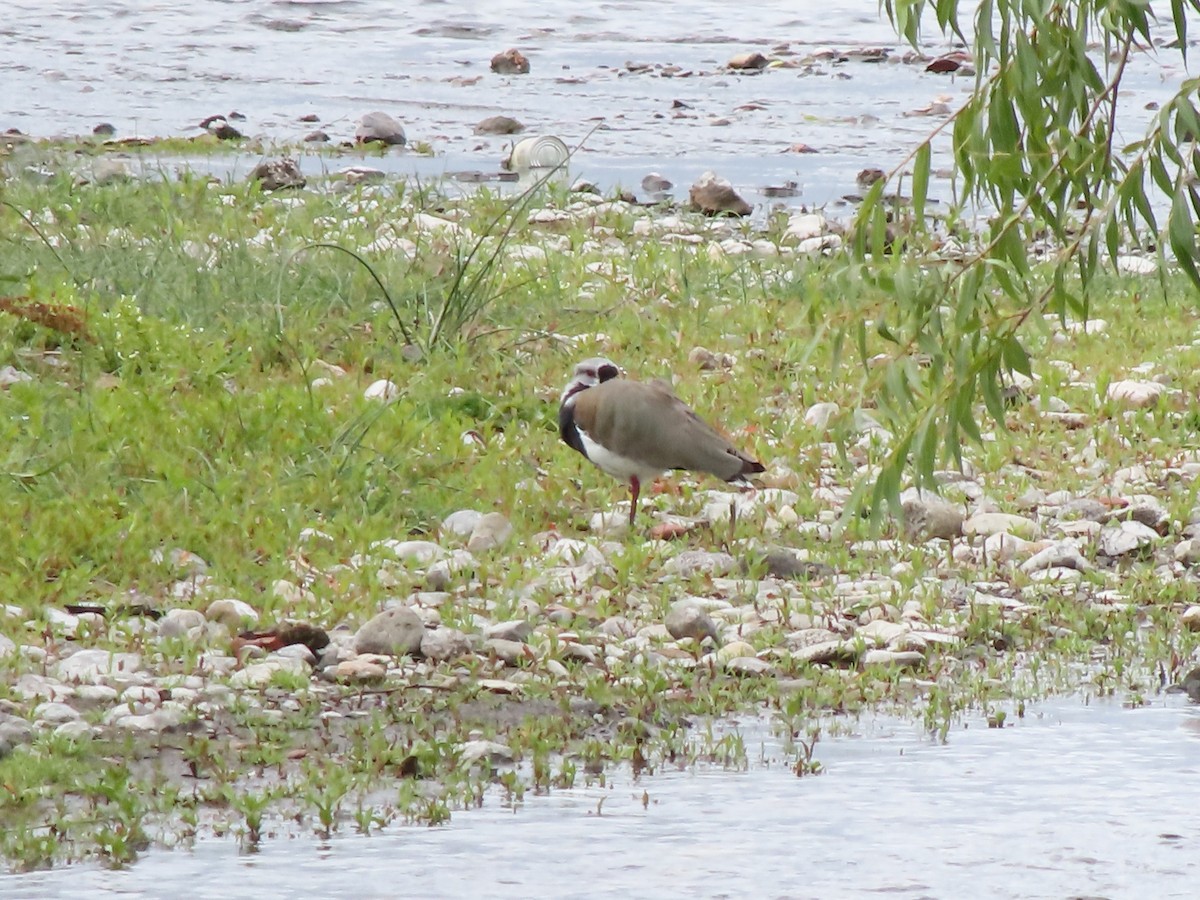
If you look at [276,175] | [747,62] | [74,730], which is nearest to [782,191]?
[276,175]

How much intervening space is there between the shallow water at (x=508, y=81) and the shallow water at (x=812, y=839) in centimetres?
1180

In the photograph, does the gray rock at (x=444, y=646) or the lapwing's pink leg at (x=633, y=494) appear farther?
the lapwing's pink leg at (x=633, y=494)

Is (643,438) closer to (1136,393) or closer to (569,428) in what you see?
(569,428)

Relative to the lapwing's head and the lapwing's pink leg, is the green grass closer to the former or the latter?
the lapwing's pink leg

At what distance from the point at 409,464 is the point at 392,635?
2.03 m

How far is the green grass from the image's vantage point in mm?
5930

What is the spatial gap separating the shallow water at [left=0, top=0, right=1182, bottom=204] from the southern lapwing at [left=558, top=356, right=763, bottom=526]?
9.16 m

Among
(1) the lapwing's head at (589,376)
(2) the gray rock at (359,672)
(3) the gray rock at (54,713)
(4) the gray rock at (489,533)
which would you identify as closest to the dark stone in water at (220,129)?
(1) the lapwing's head at (589,376)

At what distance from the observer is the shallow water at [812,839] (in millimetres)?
5230

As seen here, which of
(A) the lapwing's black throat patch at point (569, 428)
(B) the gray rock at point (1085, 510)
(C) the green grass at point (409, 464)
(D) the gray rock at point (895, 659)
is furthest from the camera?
(A) the lapwing's black throat patch at point (569, 428)

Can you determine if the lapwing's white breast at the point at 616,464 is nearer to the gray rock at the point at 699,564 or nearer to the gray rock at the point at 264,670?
the gray rock at the point at 699,564

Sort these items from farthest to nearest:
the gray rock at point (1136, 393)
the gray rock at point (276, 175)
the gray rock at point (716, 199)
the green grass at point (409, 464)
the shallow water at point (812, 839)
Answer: the gray rock at point (716, 199)
the gray rock at point (276, 175)
the gray rock at point (1136, 393)
the green grass at point (409, 464)
the shallow water at point (812, 839)

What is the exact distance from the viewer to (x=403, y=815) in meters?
5.62

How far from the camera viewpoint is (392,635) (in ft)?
22.5
